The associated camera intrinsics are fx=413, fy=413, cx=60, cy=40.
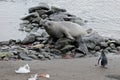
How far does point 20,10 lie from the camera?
19.8 m

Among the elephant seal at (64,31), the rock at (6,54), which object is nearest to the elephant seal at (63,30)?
the elephant seal at (64,31)

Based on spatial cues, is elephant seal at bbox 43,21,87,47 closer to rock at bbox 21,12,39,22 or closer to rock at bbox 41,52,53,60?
rock at bbox 41,52,53,60

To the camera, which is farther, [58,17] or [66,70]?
[58,17]

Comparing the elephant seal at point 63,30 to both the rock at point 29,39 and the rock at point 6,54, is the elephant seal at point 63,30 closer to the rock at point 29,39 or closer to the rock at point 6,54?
the rock at point 29,39

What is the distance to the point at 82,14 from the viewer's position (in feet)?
64.1

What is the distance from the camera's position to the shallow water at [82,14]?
15480 mm

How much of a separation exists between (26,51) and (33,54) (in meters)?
0.29

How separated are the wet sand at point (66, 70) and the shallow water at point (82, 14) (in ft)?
14.9

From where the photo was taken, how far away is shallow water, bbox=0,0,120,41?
15480 millimetres

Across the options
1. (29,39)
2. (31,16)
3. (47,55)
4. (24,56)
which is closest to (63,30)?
(29,39)

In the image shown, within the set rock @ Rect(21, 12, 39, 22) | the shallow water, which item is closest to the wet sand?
the shallow water

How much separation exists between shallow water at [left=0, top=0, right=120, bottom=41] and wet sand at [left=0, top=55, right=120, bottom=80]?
4533 millimetres

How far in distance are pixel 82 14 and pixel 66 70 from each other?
10.5 metres

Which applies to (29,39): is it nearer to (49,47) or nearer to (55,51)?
(49,47)
